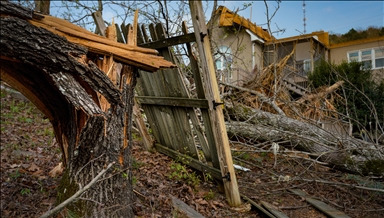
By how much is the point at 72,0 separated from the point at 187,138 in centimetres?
538

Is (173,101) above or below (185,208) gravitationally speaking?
above

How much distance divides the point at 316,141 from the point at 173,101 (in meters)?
2.34

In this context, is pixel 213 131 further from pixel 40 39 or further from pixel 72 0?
pixel 72 0

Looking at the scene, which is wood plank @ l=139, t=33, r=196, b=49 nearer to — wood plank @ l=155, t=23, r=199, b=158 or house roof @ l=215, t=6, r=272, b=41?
wood plank @ l=155, t=23, r=199, b=158

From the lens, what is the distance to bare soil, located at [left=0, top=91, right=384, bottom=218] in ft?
10.6

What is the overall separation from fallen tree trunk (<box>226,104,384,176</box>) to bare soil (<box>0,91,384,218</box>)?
0.19 m

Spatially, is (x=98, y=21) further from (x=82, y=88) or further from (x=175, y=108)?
(x=82, y=88)

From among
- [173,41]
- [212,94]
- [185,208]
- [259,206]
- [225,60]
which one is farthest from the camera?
[225,60]

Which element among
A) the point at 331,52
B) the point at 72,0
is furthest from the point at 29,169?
the point at 331,52

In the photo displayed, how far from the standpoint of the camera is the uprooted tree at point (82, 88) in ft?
6.59

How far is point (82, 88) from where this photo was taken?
7.43ft

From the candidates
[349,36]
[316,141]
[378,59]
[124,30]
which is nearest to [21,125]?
[124,30]

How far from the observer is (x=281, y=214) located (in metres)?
3.29

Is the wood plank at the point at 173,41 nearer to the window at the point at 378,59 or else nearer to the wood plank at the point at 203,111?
the wood plank at the point at 203,111
